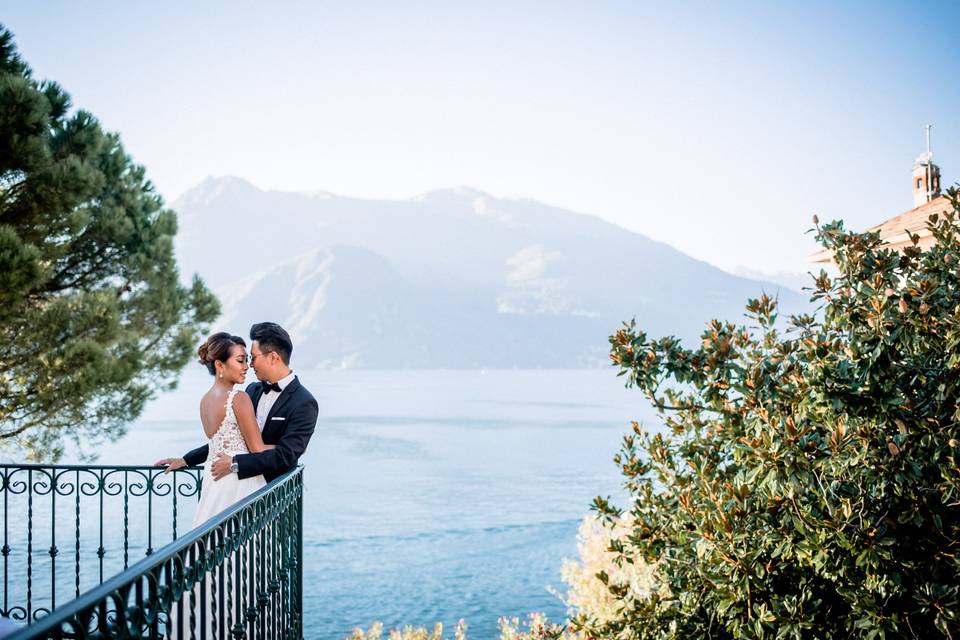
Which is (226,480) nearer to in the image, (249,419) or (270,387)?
(249,419)

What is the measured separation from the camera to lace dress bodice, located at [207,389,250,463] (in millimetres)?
4297

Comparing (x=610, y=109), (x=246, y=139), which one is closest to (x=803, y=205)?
(x=610, y=109)

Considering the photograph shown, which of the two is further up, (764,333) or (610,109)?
(610,109)

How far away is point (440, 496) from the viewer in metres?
52.7

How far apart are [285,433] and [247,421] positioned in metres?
0.24

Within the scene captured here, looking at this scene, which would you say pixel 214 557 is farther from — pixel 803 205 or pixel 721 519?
pixel 803 205

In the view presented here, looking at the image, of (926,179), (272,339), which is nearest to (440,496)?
(926,179)

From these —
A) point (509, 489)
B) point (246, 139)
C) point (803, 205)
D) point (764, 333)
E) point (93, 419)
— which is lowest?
point (509, 489)

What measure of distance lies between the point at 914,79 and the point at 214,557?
168 ft

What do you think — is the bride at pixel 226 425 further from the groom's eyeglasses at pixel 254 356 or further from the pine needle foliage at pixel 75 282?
the pine needle foliage at pixel 75 282

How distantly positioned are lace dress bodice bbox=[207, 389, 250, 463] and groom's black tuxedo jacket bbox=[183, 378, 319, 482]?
7.1 inches

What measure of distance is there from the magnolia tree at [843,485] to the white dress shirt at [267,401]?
6.58 ft

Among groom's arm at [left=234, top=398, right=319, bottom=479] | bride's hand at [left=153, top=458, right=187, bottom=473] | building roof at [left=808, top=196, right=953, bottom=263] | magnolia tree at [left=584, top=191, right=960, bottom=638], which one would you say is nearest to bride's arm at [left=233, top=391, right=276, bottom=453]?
groom's arm at [left=234, top=398, right=319, bottom=479]

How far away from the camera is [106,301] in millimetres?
10422
